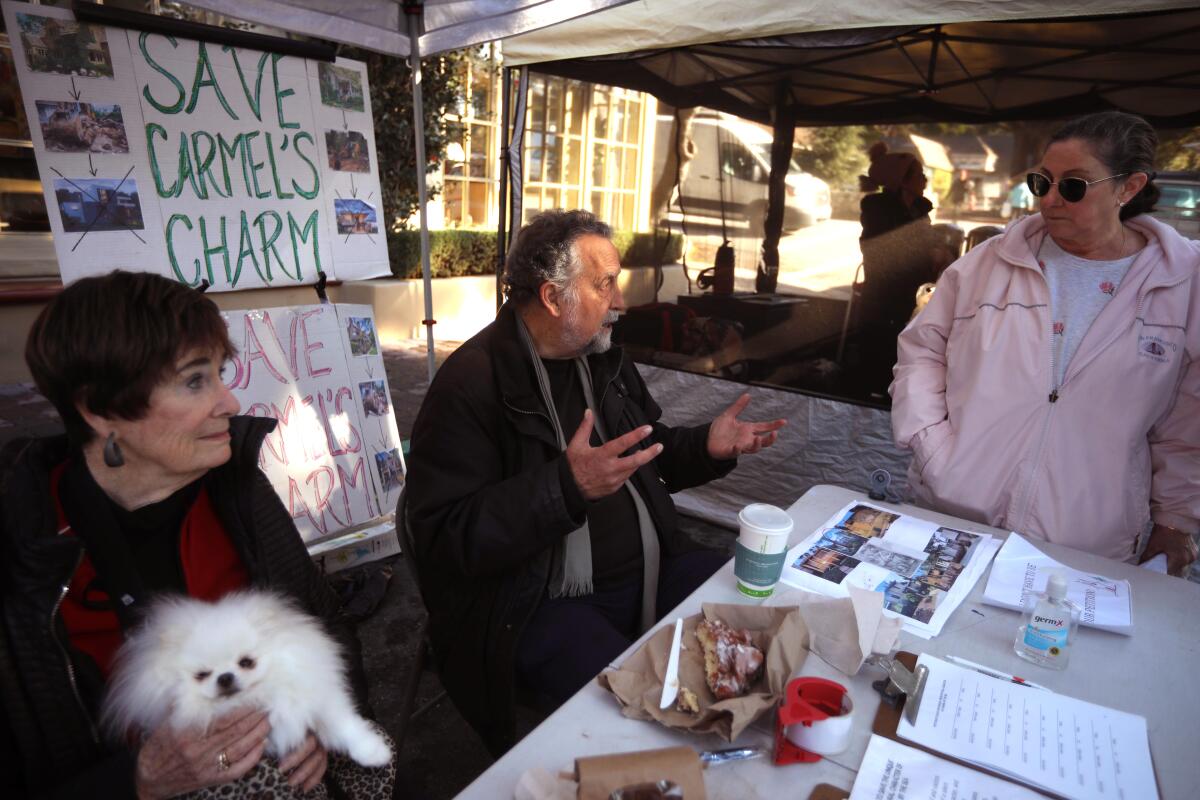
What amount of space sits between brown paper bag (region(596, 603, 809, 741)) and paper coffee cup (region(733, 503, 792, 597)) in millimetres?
156

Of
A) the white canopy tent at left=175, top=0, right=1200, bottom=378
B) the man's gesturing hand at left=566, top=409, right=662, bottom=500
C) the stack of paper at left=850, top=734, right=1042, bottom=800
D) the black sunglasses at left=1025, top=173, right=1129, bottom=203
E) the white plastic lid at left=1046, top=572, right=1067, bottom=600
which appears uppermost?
the white canopy tent at left=175, top=0, right=1200, bottom=378

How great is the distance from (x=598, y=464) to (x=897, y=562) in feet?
2.67

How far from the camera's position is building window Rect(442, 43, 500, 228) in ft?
28.9

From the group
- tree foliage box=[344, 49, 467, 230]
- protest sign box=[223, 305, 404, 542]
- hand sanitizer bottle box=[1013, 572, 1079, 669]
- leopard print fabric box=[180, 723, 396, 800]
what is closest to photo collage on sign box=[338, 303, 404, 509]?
protest sign box=[223, 305, 404, 542]

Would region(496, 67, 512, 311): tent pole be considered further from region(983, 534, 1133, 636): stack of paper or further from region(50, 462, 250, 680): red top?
region(983, 534, 1133, 636): stack of paper

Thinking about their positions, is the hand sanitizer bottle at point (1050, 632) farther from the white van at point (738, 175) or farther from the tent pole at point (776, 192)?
the white van at point (738, 175)

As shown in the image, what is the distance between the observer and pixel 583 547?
73.5 inches

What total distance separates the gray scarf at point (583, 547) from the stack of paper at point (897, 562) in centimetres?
47

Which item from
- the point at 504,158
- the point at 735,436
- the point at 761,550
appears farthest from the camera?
the point at 504,158

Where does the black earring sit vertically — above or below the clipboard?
above

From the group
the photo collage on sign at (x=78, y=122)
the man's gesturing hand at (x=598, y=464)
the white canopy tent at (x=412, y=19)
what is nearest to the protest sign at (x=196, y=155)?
the photo collage on sign at (x=78, y=122)

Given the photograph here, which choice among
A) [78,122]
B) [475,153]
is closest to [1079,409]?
[78,122]

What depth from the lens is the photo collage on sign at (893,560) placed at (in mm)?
1558

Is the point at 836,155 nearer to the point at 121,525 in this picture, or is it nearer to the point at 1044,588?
the point at 1044,588
